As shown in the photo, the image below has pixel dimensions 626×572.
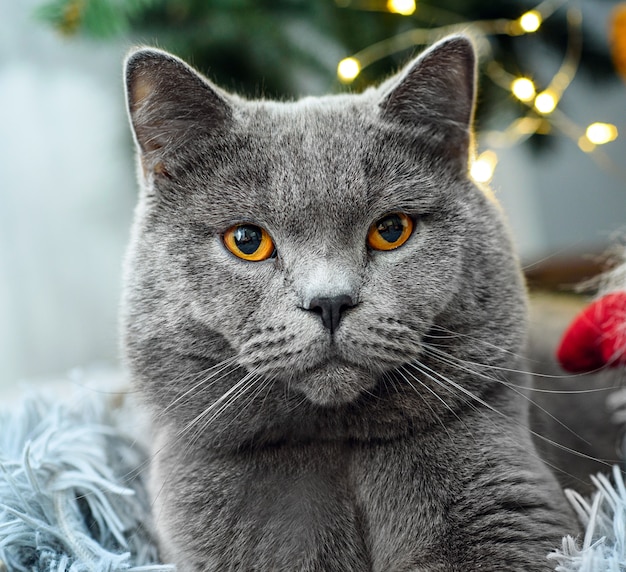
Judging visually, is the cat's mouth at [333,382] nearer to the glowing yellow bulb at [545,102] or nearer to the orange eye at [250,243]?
the orange eye at [250,243]

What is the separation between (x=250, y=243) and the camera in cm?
81

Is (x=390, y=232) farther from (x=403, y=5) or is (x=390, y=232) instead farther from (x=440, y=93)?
(x=403, y=5)

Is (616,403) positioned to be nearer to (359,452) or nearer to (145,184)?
(359,452)

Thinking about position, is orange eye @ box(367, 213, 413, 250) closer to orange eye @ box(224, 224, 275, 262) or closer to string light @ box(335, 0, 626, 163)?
orange eye @ box(224, 224, 275, 262)

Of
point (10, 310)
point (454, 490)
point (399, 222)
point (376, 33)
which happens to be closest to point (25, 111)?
point (10, 310)

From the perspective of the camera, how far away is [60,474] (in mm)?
957

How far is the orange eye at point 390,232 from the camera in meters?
0.81

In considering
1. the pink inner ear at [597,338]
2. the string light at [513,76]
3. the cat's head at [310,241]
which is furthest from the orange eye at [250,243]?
the string light at [513,76]

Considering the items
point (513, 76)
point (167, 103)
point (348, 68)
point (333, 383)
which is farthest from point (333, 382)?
point (513, 76)

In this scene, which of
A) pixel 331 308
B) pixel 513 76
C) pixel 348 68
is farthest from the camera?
pixel 513 76

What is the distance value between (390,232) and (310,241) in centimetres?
11

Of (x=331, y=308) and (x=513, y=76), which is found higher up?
(x=513, y=76)

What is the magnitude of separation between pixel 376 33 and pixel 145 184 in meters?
0.94

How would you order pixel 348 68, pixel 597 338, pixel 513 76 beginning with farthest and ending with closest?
1. pixel 513 76
2. pixel 348 68
3. pixel 597 338
